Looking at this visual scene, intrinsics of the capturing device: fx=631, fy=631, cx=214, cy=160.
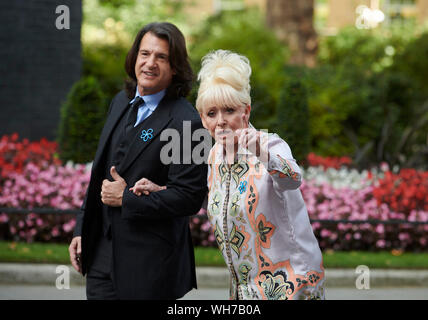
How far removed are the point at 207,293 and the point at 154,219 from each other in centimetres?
343

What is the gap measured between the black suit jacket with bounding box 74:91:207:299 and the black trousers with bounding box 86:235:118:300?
43 mm

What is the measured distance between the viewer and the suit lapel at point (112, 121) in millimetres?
3294

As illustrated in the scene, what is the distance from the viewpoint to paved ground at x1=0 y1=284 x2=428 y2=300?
6102 millimetres

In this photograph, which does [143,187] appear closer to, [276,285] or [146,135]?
[146,135]

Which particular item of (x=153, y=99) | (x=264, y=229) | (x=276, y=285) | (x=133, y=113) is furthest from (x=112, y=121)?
(x=276, y=285)

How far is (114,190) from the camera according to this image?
3.07m

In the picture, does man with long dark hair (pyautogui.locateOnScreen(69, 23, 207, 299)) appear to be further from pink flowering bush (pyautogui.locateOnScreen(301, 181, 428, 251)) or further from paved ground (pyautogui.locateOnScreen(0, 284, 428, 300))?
pink flowering bush (pyautogui.locateOnScreen(301, 181, 428, 251))

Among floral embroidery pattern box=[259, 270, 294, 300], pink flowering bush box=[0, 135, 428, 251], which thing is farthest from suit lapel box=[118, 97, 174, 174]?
pink flowering bush box=[0, 135, 428, 251]

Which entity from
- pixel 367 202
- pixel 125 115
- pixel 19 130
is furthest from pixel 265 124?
pixel 125 115

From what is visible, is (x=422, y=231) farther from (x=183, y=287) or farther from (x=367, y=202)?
(x=183, y=287)

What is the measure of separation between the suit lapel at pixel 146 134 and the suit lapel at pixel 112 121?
0.20 meters

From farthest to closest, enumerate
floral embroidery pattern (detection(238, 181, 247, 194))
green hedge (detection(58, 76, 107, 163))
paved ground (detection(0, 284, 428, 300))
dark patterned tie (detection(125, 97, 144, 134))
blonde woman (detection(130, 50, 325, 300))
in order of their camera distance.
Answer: green hedge (detection(58, 76, 107, 163)) < paved ground (detection(0, 284, 428, 300)) < dark patterned tie (detection(125, 97, 144, 134)) < floral embroidery pattern (detection(238, 181, 247, 194)) < blonde woman (detection(130, 50, 325, 300))

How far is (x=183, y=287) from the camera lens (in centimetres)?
321

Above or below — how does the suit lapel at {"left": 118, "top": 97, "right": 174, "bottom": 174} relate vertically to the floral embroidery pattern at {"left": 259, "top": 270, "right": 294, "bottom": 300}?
above
